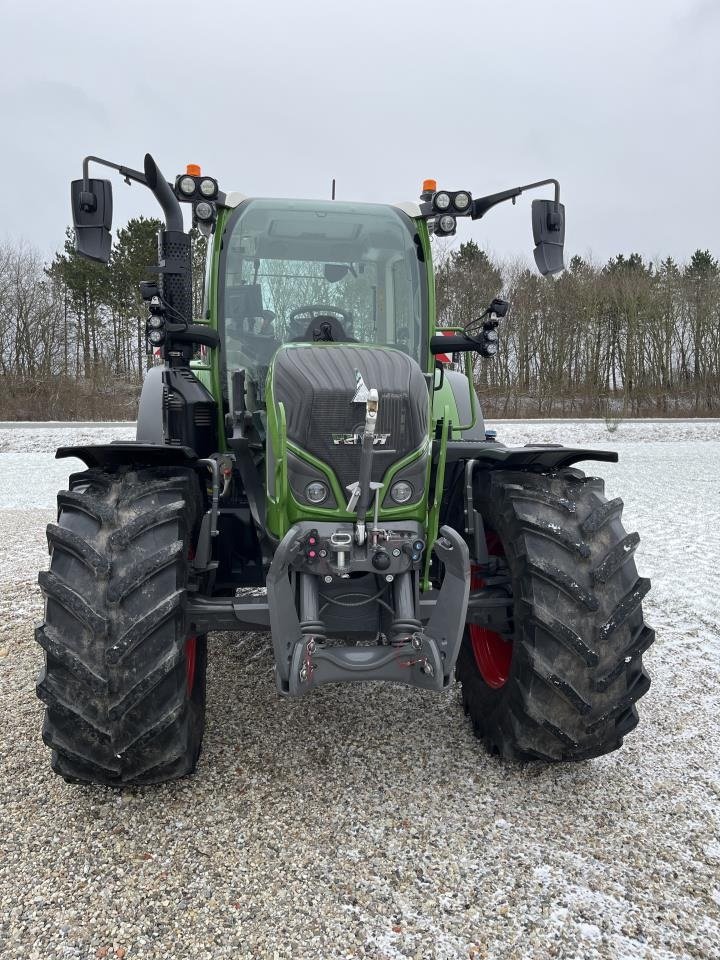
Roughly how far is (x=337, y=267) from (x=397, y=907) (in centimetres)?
276

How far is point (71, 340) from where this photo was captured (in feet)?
74.1

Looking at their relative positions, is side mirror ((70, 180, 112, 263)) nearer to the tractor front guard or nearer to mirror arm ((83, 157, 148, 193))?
mirror arm ((83, 157, 148, 193))

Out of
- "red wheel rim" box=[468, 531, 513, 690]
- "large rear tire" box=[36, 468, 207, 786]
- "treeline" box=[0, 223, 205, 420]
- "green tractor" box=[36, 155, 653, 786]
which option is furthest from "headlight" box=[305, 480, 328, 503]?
"treeline" box=[0, 223, 205, 420]

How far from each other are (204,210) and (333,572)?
187 cm

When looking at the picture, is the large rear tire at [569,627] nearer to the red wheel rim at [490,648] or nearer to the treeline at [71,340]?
the red wheel rim at [490,648]

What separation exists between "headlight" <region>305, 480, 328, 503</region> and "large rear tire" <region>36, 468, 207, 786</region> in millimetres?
464

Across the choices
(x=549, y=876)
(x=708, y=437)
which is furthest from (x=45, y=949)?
(x=708, y=437)

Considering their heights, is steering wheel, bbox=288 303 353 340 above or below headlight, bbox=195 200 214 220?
below

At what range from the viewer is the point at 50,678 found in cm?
248

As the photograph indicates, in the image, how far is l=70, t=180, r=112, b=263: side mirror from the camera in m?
3.04

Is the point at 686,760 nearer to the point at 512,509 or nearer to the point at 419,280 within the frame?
the point at 512,509

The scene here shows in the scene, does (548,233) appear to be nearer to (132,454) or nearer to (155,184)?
Answer: (155,184)

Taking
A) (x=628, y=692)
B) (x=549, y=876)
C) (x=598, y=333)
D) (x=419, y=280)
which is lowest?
(x=549, y=876)

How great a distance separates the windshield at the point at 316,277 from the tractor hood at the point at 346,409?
35.1 inches
